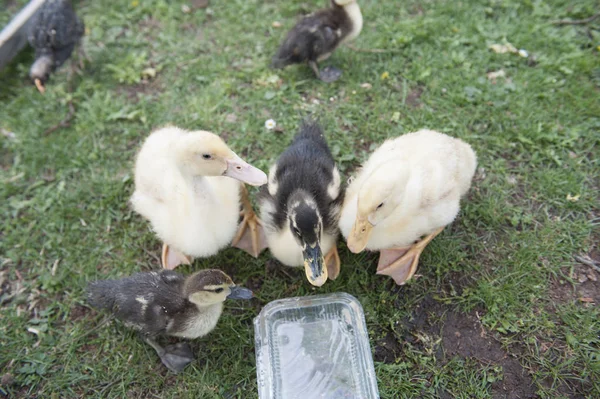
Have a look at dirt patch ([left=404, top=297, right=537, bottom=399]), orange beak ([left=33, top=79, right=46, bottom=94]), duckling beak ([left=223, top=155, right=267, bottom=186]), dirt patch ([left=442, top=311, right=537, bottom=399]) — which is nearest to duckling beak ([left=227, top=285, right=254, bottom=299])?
duckling beak ([left=223, top=155, right=267, bottom=186])

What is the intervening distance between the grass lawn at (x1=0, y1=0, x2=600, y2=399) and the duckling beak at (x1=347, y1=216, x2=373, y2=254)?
56 centimetres

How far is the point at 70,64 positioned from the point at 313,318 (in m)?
3.83

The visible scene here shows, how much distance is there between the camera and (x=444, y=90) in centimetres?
395

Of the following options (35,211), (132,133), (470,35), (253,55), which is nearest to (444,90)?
(470,35)

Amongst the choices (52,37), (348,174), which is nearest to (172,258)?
(348,174)

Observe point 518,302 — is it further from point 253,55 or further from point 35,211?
point 35,211

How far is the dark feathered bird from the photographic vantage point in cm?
419

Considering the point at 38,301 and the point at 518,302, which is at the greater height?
the point at 38,301

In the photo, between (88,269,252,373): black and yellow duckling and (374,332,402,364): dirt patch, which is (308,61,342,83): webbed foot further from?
(374,332,402,364): dirt patch

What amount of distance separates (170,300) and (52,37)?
3.27m

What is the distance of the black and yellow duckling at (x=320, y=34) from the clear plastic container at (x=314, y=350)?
92.6 inches

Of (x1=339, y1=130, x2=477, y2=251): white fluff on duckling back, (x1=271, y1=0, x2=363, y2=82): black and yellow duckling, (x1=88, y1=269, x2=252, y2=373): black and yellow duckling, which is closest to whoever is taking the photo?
(x1=88, y1=269, x2=252, y2=373): black and yellow duckling

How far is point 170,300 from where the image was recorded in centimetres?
263

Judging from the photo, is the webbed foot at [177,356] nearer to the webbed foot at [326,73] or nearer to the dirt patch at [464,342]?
the dirt patch at [464,342]
